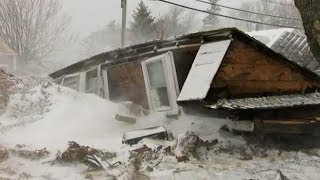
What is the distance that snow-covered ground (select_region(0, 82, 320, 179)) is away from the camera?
6.44 meters

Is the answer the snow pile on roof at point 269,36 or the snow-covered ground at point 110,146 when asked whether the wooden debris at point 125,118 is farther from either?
the snow pile on roof at point 269,36

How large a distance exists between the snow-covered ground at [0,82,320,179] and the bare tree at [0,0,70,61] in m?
21.6

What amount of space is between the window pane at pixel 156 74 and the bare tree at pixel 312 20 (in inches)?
179

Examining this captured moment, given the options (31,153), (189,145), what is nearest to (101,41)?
(31,153)

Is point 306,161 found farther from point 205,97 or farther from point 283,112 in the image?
point 205,97

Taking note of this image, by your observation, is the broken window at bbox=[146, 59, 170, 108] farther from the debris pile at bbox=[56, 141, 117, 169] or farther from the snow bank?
the debris pile at bbox=[56, 141, 117, 169]

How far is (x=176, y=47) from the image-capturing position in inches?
376

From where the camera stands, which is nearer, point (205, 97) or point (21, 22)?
point (205, 97)

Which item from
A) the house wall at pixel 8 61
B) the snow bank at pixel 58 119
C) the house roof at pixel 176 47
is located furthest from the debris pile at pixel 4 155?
the house wall at pixel 8 61

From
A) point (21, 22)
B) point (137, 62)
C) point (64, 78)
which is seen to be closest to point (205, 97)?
point (137, 62)

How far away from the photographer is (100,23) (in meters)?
83.9

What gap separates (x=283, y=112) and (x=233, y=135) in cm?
110

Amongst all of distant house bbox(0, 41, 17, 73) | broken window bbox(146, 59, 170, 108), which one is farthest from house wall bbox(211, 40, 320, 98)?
distant house bbox(0, 41, 17, 73)

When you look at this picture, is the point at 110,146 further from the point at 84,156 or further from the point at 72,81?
the point at 72,81
